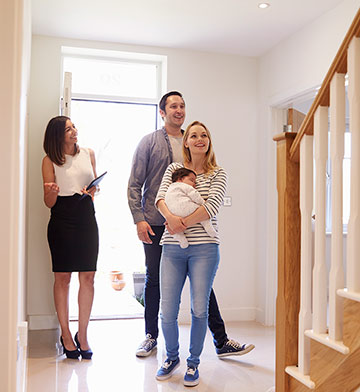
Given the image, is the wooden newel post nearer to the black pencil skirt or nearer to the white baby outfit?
the white baby outfit

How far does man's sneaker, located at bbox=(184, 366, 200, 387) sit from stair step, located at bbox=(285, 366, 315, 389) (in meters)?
0.72

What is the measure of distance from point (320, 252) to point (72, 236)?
178 cm

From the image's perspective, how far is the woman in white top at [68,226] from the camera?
3.13m

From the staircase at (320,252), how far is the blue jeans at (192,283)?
0.54 meters

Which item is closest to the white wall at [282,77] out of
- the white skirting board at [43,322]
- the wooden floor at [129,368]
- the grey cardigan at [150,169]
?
the wooden floor at [129,368]

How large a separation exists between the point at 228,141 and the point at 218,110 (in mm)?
301

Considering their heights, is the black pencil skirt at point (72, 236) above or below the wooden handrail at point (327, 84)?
below

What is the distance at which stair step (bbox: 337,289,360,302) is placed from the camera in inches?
66.3

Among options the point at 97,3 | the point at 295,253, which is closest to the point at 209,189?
the point at 295,253

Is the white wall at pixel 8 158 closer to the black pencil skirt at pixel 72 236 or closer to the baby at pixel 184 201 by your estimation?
the baby at pixel 184 201

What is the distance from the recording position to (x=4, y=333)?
1424 mm

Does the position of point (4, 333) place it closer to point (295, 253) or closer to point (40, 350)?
point (295, 253)

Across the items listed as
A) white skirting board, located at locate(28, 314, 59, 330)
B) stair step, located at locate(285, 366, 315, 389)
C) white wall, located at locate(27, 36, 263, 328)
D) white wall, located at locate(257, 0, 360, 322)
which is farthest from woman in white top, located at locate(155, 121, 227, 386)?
white wall, located at locate(27, 36, 263, 328)

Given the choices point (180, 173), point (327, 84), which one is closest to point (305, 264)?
point (327, 84)
